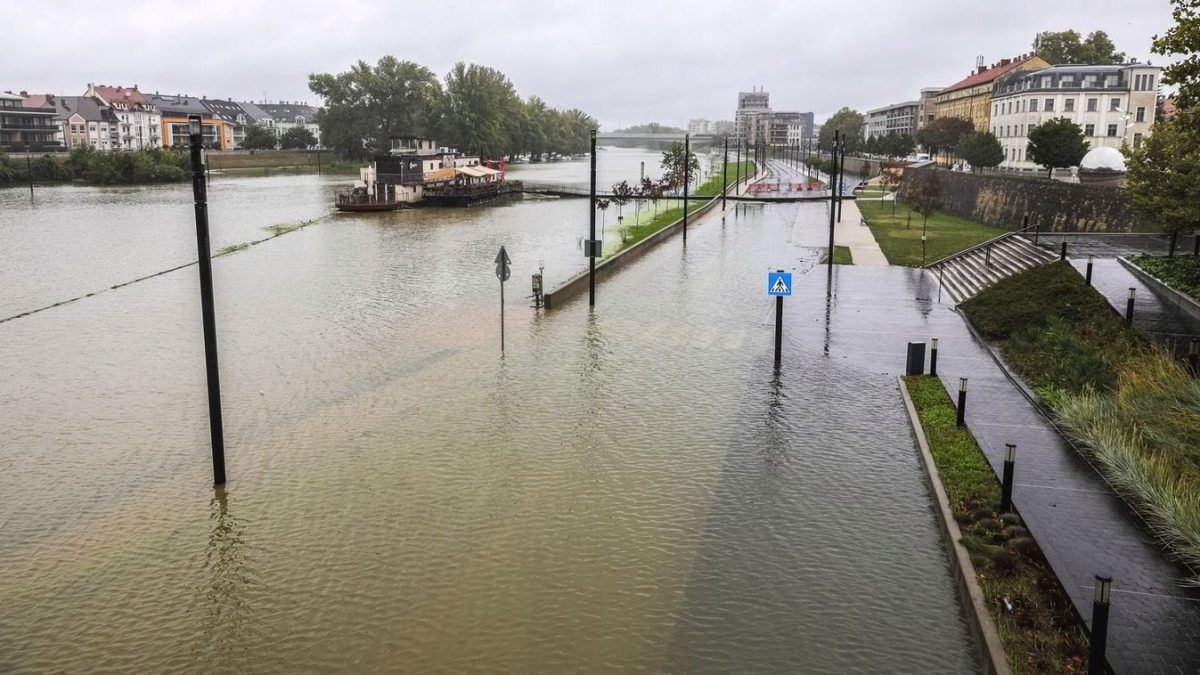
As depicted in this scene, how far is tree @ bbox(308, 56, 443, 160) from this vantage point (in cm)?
12125

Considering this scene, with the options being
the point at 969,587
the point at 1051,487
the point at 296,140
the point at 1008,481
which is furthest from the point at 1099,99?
the point at 296,140

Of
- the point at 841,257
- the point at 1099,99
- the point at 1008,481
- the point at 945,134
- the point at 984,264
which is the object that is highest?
the point at 1099,99

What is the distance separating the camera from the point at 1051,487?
1162 cm

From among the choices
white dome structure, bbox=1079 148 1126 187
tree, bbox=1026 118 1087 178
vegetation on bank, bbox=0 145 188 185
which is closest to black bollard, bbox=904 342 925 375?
white dome structure, bbox=1079 148 1126 187

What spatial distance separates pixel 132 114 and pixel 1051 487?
6250 inches

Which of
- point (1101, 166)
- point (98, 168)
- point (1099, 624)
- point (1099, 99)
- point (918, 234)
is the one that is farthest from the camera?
point (98, 168)

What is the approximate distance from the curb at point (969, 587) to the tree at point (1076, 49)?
10463 centimetres

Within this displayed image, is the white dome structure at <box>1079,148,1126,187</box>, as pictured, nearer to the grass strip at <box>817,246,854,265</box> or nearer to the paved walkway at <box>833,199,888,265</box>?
the paved walkway at <box>833,199,888,265</box>

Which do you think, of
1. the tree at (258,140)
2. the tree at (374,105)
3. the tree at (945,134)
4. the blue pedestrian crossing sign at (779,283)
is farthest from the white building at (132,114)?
the blue pedestrian crossing sign at (779,283)

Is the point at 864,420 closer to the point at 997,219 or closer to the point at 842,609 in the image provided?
the point at 842,609

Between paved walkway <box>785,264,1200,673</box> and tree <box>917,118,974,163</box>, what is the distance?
273 ft

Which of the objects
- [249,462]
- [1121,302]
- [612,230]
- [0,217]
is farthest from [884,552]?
[0,217]

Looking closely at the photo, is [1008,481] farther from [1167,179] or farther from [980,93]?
[980,93]

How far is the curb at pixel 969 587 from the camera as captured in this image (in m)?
7.97
